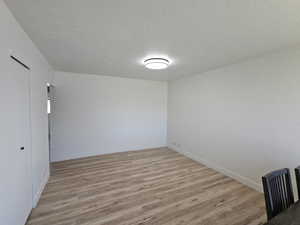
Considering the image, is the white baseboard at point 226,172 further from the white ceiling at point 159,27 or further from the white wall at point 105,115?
the white ceiling at point 159,27

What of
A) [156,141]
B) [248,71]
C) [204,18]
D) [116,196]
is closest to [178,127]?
[156,141]

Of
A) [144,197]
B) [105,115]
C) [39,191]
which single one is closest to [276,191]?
[144,197]

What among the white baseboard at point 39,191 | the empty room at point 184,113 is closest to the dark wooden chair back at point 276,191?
the empty room at point 184,113

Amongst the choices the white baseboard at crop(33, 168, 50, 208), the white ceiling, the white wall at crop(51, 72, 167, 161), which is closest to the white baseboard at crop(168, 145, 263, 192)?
the white wall at crop(51, 72, 167, 161)

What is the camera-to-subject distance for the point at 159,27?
1.60 metres

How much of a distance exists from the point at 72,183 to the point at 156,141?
2909 mm

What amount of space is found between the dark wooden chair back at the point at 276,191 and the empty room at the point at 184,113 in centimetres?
1

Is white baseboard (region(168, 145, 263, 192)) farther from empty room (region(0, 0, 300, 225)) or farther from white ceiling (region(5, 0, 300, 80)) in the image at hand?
white ceiling (region(5, 0, 300, 80))

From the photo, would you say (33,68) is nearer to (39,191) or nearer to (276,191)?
(39,191)

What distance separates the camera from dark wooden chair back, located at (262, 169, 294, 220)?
109 centimetres

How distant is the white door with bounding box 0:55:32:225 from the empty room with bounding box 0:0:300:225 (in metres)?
0.01

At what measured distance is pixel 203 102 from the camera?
142 inches

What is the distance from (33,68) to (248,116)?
3.61 metres

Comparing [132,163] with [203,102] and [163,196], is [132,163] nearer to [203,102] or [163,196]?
[163,196]
